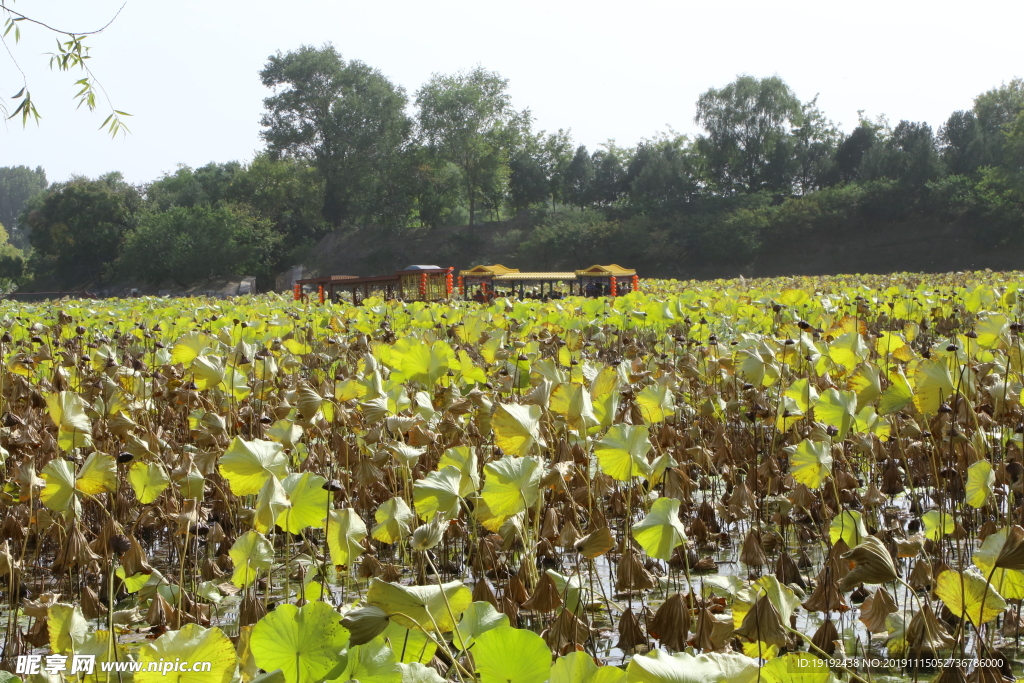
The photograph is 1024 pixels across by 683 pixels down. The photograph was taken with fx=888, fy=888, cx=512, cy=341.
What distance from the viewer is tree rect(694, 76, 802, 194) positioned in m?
42.4

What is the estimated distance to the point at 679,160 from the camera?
42688 millimetres

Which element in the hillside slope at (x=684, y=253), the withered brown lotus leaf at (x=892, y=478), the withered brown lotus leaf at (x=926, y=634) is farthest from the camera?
the hillside slope at (x=684, y=253)

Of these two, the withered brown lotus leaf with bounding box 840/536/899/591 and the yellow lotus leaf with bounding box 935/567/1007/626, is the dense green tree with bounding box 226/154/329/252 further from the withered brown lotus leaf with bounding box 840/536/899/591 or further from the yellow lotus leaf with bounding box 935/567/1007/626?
the withered brown lotus leaf with bounding box 840/536/899/591

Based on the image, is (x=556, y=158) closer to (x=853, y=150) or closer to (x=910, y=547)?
(x=853, y=150)

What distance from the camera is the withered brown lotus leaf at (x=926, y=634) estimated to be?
1440mm

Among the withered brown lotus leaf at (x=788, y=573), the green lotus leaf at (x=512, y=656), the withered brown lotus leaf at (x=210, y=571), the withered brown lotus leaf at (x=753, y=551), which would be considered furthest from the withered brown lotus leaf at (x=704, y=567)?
the green lotus leaf at (x=512, y=656)

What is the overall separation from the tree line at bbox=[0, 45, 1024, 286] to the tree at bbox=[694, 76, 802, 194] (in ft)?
0.22

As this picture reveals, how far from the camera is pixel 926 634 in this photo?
146 cm

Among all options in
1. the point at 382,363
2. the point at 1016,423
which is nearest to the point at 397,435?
the point at 382,363

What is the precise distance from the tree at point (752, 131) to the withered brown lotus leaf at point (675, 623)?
42.9m

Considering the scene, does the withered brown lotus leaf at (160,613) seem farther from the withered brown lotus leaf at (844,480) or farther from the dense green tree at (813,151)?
the dense green tree at (813,151)

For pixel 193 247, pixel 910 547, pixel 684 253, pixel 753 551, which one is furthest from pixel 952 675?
pixel 193 247

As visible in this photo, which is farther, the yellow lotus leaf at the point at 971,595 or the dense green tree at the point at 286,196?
the dense green tree at the point at 286,196

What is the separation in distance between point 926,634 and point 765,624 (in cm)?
51
